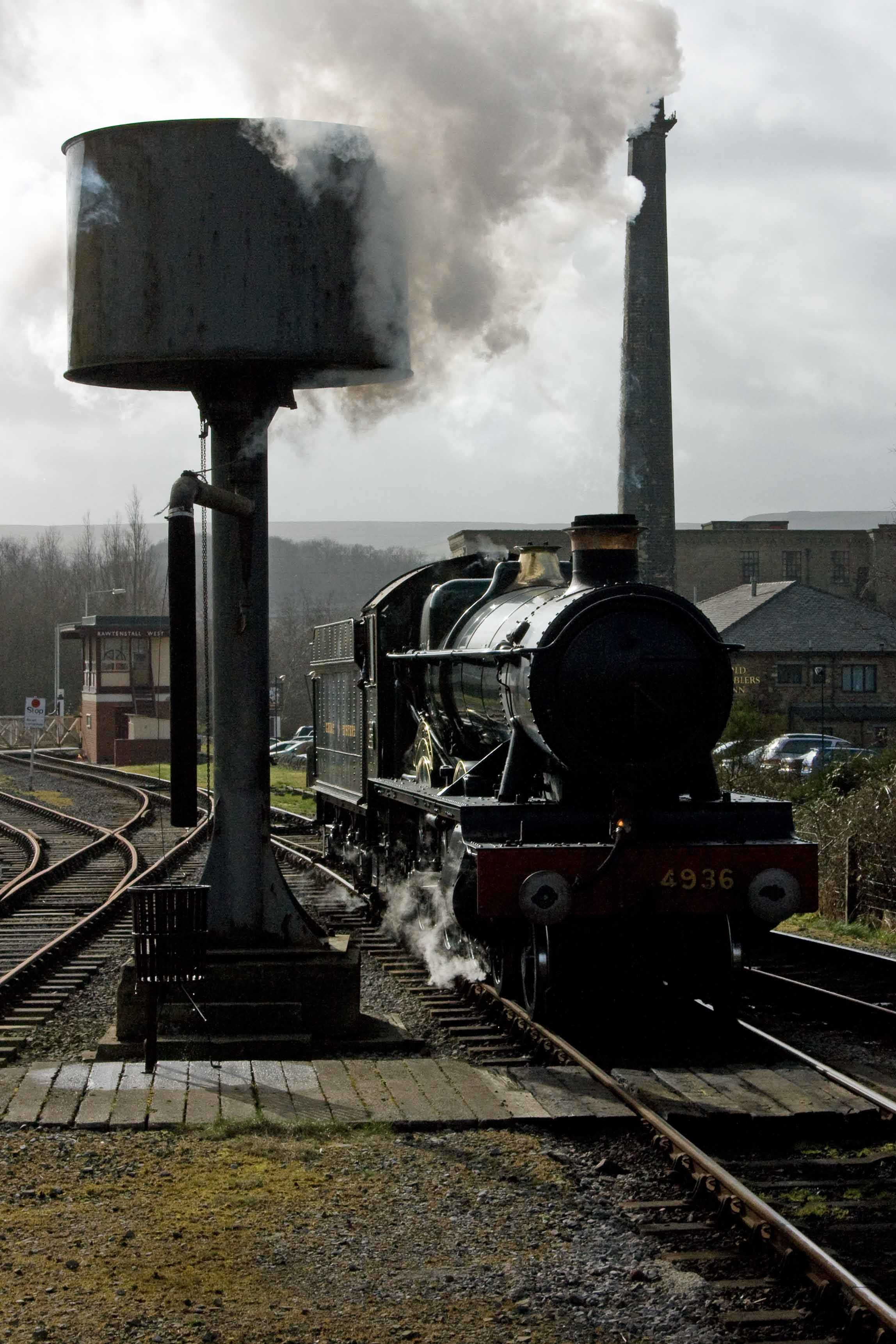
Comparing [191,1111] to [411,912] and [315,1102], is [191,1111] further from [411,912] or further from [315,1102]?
[411,912]

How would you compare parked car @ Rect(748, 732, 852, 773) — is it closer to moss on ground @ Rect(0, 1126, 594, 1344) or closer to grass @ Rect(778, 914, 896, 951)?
grass @ Rect(778, 914, 896, 951)

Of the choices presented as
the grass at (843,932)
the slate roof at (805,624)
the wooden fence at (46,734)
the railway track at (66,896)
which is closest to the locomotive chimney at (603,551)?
the railway track at (66,896)

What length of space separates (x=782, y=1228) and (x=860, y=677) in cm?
4386

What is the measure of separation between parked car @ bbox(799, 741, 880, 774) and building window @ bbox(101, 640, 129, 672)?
2270 cm

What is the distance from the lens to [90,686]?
50.5 m

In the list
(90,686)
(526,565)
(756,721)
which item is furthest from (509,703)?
(90,686)

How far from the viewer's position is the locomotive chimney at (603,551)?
30.2 ft

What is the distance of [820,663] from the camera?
46.3 metres

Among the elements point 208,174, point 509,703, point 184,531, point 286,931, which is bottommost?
point 286,931

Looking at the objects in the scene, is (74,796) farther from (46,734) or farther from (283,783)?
(46,734)

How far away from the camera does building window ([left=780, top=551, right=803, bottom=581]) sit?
223 feet

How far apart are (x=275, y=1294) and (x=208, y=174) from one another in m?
5.95

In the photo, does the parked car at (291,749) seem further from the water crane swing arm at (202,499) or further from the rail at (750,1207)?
the rail at (750,1207)

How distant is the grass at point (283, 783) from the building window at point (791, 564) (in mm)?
28963
